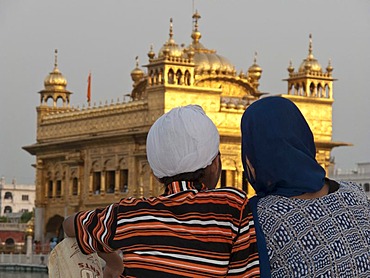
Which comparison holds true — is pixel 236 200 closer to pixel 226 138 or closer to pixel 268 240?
pixel 268 240

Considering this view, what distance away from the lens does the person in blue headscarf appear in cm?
241

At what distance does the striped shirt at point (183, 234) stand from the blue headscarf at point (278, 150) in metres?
0.06

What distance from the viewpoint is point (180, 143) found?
95.7 inches

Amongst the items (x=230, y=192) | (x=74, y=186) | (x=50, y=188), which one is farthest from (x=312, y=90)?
(x=230, y=192)

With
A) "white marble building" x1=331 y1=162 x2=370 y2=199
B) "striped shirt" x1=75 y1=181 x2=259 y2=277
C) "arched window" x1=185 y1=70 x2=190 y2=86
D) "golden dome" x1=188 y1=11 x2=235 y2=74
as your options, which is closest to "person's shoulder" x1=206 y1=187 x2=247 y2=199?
"striped shirt" x1=75 y1=181 x2=259 y2=277

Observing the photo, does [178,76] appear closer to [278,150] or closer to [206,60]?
[206,60]

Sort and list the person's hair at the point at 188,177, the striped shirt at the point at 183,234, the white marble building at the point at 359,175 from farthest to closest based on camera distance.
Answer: the white marble building at the point at 359,175 → the person's hair at the point at 188,177 → the striped shirt at the point at 183,234

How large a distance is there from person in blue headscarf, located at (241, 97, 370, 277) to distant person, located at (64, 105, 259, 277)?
0.07 m

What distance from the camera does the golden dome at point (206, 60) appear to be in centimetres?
3020

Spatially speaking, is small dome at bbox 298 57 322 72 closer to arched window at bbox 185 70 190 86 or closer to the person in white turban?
arched window at bbox 185 70 190 86

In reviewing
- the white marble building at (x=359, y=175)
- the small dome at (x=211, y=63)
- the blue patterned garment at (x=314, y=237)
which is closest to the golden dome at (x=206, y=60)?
the small dome at (x=211, y=63)

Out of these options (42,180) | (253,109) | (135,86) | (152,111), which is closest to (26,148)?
(42,180)

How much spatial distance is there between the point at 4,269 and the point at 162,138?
2853 centimetres

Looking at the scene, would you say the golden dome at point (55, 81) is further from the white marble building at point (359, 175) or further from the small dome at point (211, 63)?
the white marble building at point (359, 175)
